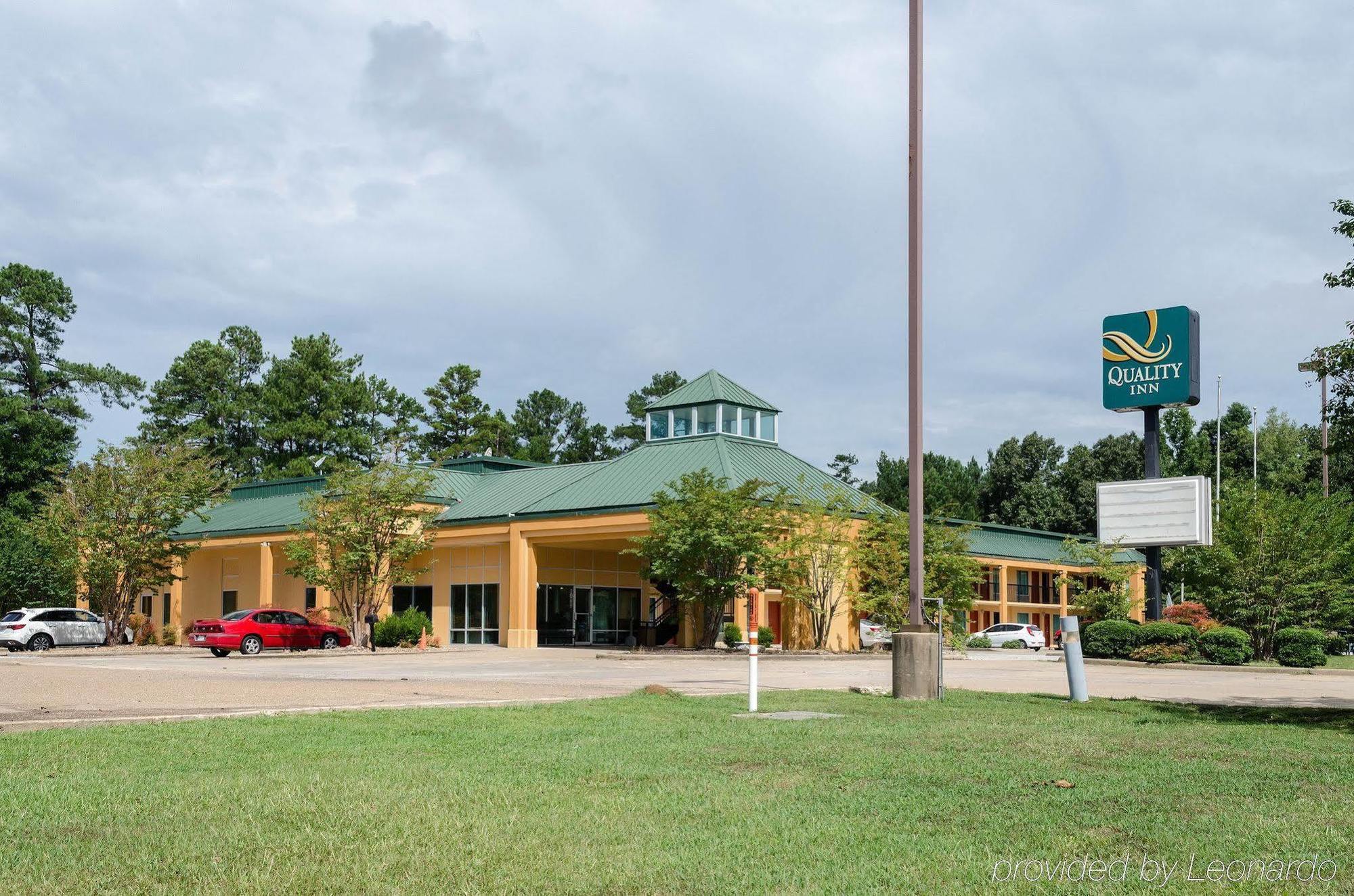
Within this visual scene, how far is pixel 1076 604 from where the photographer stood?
1641 inches

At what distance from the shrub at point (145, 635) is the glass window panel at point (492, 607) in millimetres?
13337

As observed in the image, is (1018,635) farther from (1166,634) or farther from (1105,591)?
(1166,634)

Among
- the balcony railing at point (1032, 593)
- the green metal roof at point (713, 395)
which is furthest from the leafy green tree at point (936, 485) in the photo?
the green metal roof at point (713, 395)

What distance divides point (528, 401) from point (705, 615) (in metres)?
70.6

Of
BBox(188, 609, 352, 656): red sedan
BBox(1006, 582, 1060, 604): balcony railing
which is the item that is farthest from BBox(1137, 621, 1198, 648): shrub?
BBox(1006, 582, 1060, 604): balcony railing

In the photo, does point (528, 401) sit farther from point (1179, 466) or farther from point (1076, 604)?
point (1076, 604)

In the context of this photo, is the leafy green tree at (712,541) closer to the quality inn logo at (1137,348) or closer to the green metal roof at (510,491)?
the green metal roof at (510,491)

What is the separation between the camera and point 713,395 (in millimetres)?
49375

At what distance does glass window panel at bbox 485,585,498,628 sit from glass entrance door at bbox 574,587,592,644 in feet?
10.3

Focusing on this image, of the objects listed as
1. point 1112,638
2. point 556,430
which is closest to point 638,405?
point 556,430

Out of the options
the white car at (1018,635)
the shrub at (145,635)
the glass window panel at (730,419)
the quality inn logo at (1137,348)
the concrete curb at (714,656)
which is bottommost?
the white car at (1018,635)

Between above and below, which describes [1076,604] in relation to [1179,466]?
below

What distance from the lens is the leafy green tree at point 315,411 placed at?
3361 inches

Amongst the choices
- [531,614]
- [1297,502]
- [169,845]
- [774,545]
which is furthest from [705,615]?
[169,845]
